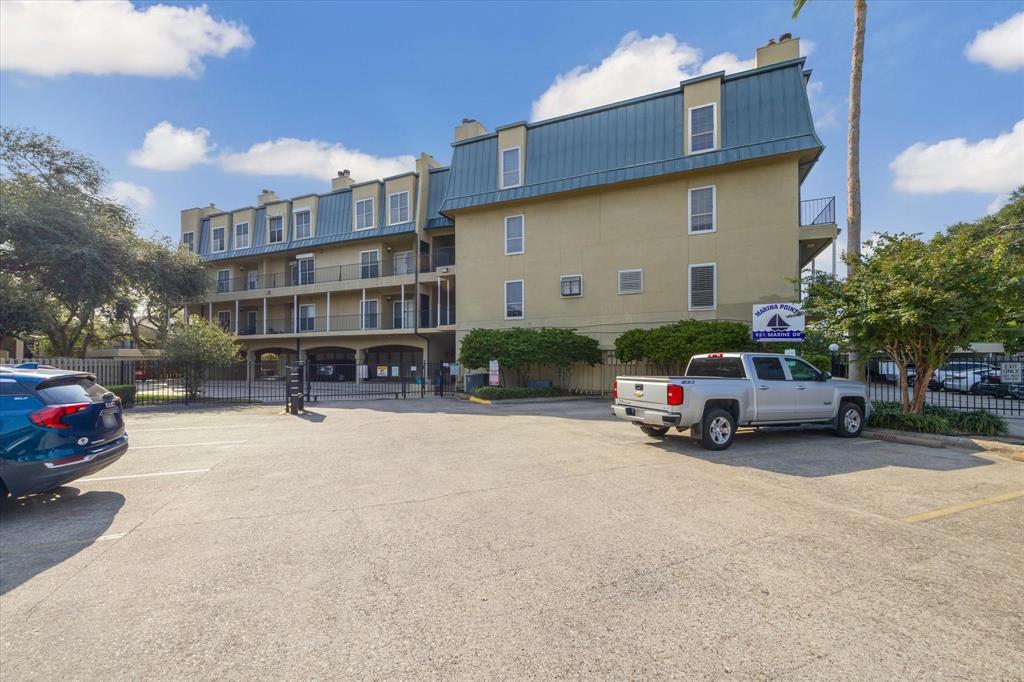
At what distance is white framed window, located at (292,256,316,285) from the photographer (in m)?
32.5

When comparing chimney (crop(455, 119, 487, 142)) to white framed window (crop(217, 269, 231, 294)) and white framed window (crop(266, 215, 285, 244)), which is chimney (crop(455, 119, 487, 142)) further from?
white framed window (crop(217, 269, 231, 294))

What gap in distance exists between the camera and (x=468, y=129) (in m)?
26.8

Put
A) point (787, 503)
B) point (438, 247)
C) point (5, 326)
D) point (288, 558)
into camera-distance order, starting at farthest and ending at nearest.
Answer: point (438, 247) → point (5, 326) → point (787, 503) → point (288, 558)

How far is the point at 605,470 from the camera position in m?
7.07

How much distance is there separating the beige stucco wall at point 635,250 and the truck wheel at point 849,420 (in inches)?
Answer: 365

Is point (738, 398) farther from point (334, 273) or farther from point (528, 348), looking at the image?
point (334, 273)

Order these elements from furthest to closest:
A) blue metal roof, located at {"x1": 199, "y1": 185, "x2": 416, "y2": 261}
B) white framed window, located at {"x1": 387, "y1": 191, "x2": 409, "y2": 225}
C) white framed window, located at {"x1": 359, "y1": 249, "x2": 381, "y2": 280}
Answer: white framed window, located at {"x1": 359, "y1": 249, "x2": 381, "y2": 280} < blue metal roof, located at {"x1": 199, "y1": 185, "x2": 416, "y2": 261} < white framed window, located at {"x1": 387, "y1": 191, "x2": 409, "y2": 225}

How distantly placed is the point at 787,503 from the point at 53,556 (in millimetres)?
7468

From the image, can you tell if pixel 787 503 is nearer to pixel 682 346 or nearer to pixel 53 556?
A: pixel 53 556

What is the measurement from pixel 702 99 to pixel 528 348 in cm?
1276

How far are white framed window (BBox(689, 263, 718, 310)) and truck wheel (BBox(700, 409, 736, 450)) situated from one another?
1185 cm

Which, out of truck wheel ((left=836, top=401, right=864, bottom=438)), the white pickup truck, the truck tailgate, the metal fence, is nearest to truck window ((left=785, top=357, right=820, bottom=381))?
the white pickup truck

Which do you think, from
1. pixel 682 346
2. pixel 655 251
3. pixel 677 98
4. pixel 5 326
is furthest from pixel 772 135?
pixel 5 326

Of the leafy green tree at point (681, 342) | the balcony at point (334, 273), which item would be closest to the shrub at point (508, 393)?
the leafy green tree at point (681, 342)
